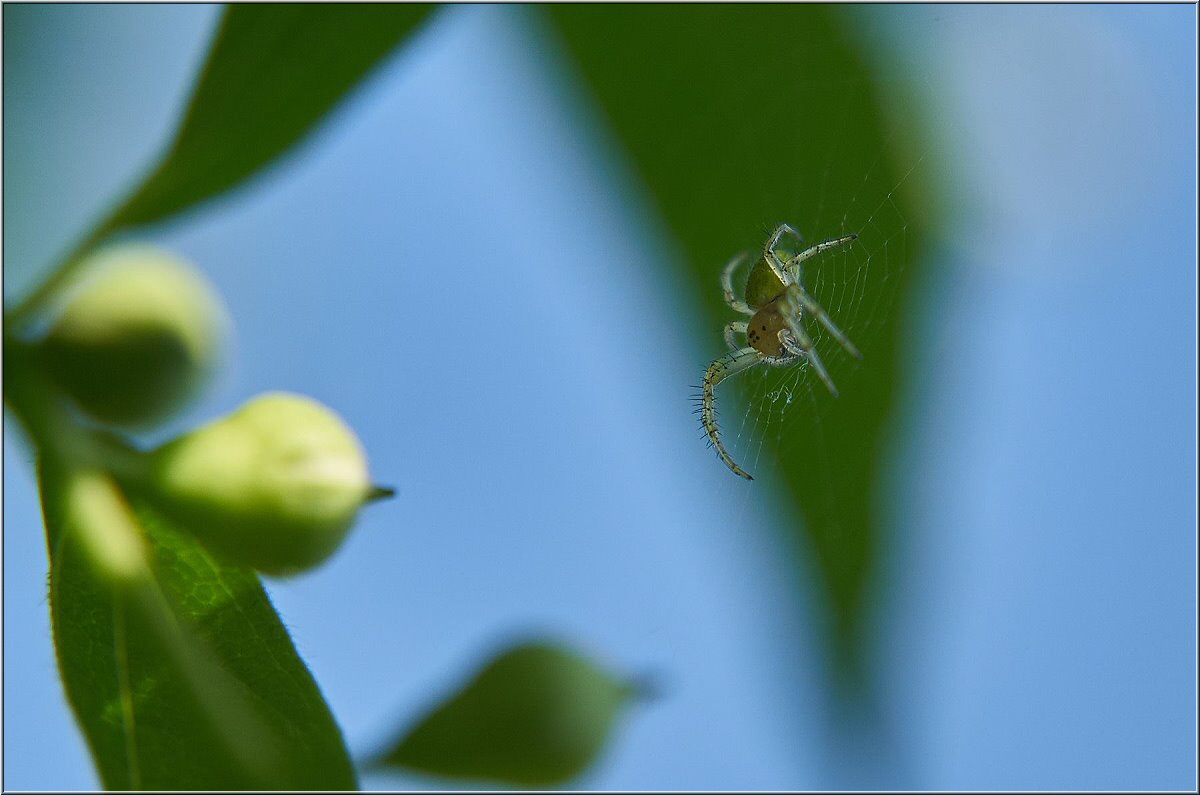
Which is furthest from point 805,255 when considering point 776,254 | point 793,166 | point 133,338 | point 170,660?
point 170,660

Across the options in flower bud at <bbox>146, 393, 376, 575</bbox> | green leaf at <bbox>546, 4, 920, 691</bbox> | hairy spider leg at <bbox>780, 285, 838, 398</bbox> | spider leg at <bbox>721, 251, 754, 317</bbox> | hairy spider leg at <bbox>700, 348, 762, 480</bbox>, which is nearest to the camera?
flower bud at <bbox>146, 393, 376, 575</bbox>

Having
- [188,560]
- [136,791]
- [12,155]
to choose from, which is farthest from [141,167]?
[136,791]

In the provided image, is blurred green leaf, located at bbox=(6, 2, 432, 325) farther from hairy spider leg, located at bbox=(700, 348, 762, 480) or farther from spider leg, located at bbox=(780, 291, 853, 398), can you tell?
hairy spider leg, located at bbox=(700, 348, 762, 480)

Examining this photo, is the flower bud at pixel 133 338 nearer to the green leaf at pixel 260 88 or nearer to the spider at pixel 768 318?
the green leaf at pixel 260 88

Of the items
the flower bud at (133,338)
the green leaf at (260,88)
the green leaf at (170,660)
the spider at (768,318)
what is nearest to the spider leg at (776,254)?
the spider at (768,318)

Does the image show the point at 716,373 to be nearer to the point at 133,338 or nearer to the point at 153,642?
the point at 133,338

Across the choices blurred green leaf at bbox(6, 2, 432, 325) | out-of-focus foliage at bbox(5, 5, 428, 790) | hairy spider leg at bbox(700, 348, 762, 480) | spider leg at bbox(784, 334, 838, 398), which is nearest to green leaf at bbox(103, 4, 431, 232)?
blurred green leaf at bbox(6, 2, 432, 325)
